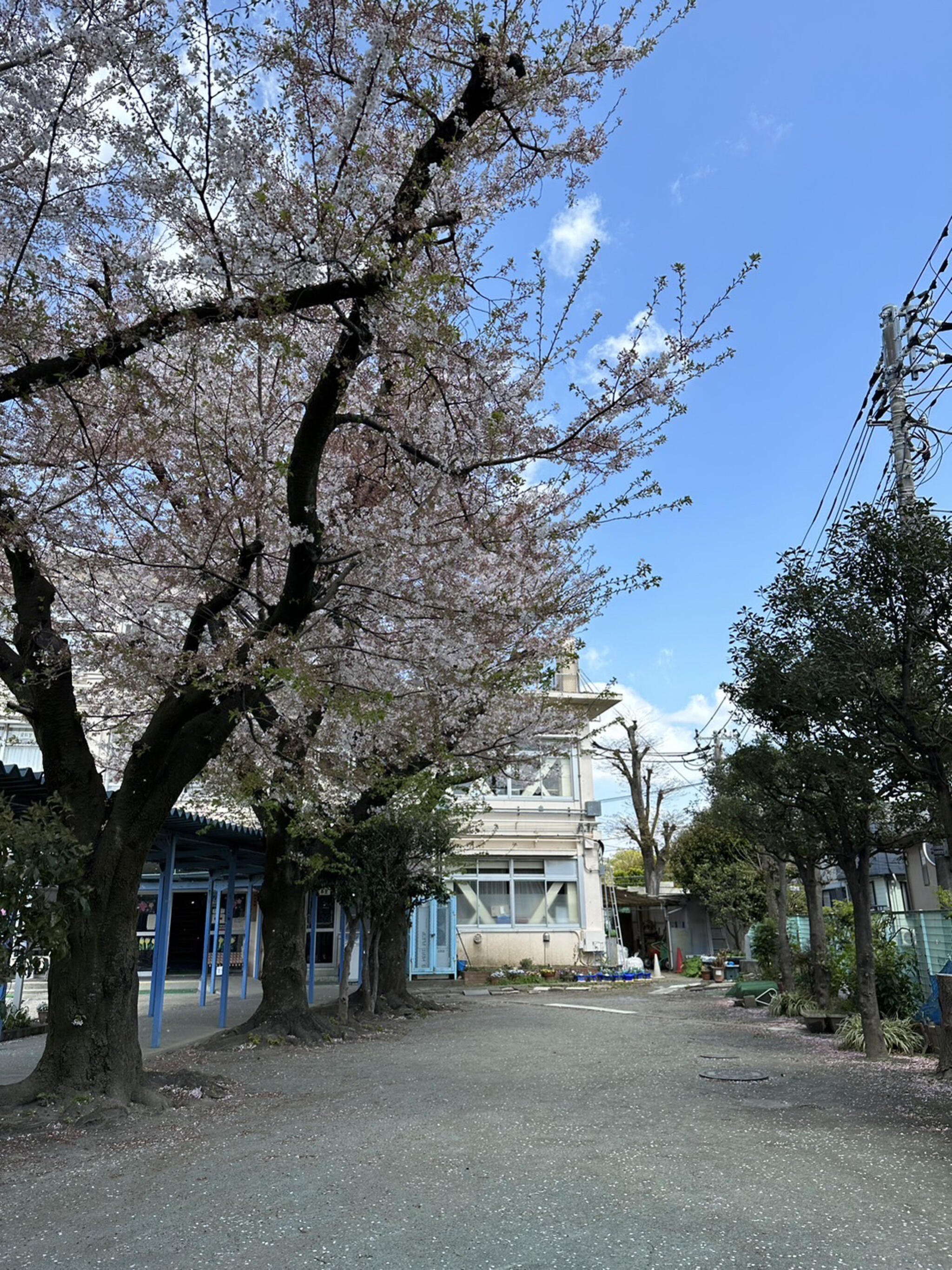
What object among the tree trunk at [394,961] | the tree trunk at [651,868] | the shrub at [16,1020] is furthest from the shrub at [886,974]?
the tree trunk at [651,868]

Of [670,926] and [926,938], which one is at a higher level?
[926,938]

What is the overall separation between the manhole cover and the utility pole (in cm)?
563

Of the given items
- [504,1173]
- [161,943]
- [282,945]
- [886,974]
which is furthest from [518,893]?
[504,1173]

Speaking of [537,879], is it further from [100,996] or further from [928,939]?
[100,996]

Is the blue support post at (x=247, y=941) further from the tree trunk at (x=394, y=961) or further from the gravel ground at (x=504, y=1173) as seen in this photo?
the gravel ground at (x=504, y=1173)

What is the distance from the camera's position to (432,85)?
5.23m

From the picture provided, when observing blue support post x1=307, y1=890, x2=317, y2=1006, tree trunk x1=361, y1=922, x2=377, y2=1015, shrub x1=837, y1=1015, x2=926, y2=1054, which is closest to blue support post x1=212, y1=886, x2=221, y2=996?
blue support post x1=307, y1=890, x2=317, y2=1006

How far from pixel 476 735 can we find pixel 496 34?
8800mm

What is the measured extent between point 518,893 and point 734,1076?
1549cm

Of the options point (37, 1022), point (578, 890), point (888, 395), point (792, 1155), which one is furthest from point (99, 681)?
point (578, 890)

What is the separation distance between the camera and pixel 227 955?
12.1m

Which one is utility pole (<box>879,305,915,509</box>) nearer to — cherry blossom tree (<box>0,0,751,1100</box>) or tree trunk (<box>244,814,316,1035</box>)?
cherry blossom tree (<box>0,0,751,1100</box>)

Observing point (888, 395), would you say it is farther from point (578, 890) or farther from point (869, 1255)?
point (578, 890)

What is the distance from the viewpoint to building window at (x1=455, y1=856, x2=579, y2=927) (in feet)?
75.3
